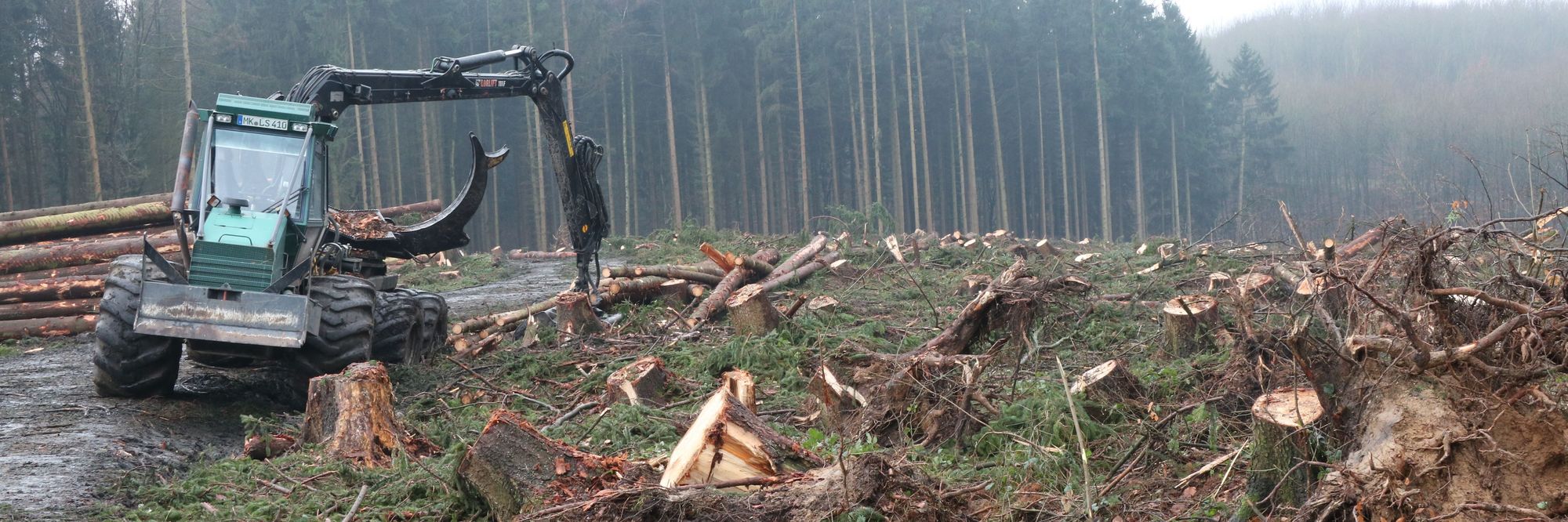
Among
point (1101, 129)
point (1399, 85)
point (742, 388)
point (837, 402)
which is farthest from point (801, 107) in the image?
point (1399, 85)

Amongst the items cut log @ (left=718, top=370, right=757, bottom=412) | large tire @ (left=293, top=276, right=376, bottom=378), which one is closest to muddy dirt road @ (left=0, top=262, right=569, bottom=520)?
large tire @ (left=293, top=276, right=376, bottom=378)

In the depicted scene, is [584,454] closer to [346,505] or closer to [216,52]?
[346,505]

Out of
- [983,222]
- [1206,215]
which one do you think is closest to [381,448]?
[983,222]

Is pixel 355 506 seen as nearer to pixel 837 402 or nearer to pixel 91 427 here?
pixel 837 402

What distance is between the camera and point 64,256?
45.0ft

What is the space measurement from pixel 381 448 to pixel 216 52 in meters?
33.3

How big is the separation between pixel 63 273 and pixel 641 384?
10338 mm

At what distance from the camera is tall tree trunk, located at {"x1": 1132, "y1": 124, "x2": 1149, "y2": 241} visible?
152 feet

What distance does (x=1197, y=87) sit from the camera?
49.1m

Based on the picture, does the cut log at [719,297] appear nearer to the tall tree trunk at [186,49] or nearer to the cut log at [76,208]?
the cut log at [76,208]

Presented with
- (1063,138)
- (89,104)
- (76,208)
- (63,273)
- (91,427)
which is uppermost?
(89,104)

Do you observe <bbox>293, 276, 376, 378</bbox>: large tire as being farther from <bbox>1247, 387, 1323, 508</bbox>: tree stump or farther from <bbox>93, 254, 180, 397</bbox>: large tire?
<bbox>1247, 387, 1323, 508</bbox>: tree stump

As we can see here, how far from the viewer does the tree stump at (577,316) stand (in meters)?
10.8

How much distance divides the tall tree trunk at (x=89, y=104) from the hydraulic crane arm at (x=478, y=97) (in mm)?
19740
